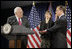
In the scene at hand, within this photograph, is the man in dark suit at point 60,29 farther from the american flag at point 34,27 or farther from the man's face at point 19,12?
the american flag at point 34,27

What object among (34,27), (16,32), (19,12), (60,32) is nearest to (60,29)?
(60,32)

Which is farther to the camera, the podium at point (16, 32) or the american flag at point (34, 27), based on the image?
the american flag at point (34, 27)

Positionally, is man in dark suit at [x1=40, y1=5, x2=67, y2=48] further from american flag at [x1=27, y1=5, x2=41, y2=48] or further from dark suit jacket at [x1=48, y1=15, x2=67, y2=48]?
american flag at [x1=27, y1=5, x2=41, y2=48]

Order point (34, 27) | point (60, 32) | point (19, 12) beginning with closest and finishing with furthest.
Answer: point (19, 12) → point (60, 32) → point (34, 27)

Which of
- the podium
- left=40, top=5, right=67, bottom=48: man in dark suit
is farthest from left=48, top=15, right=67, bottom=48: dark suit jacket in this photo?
the podium

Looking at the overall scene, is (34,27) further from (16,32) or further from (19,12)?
(16,32)

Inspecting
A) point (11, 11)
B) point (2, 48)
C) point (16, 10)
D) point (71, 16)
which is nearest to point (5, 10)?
point (11, 11)

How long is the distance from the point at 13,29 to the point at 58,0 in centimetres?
228

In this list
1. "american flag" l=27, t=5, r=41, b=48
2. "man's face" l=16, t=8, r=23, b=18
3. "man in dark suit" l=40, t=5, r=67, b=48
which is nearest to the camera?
"man's face" l=16, t=8, r=23, b=18

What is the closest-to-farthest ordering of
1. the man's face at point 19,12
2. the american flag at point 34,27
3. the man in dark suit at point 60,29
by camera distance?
the man's face at point 19,12, the man in dark suit at point 60,29, the american flag at point 34,27

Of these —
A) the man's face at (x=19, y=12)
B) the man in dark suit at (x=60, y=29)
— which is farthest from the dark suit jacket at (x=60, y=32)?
the man's face at (x=19, y=12)

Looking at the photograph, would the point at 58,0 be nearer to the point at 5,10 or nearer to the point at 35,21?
the point at 35,21

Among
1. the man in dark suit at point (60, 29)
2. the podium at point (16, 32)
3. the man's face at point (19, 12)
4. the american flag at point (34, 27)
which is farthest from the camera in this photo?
the american flag at point (34, 27)

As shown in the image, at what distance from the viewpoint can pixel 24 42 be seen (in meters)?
A: 2.59
